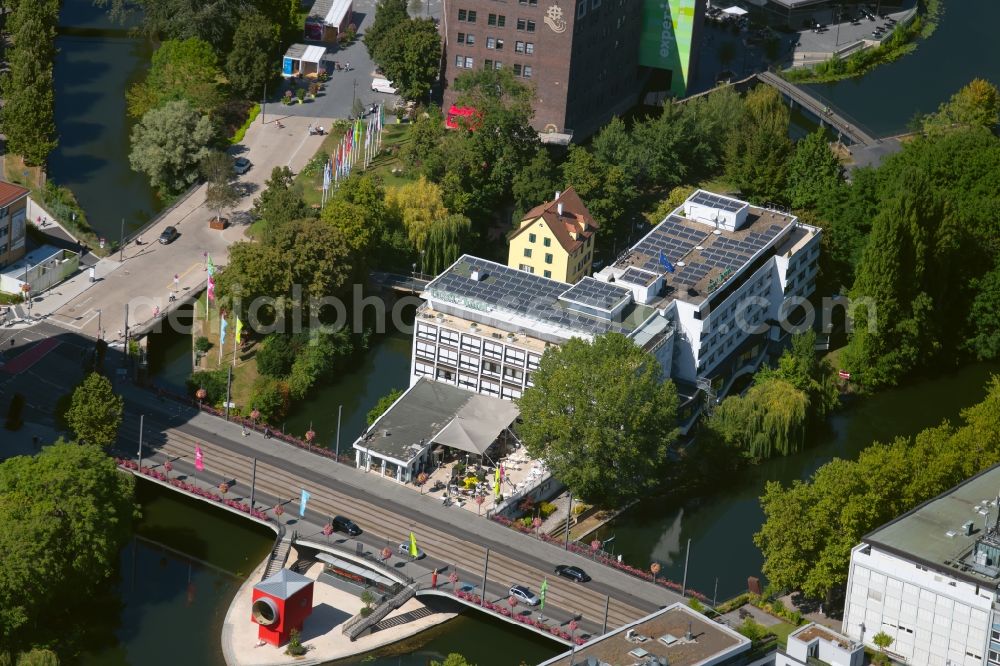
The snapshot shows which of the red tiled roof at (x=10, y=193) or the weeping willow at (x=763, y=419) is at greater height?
the red tiled roof at (x=10, y=193)

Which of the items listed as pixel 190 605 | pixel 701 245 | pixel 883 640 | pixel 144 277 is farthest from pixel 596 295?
pixel 144 277

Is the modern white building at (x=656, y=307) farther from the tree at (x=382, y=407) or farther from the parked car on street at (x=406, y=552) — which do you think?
the parked car on street at (x=406, y=552)

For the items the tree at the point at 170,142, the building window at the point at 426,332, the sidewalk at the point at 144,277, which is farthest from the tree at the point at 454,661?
the tree at the point at 170,142

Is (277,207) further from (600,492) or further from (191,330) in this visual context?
(600,492)

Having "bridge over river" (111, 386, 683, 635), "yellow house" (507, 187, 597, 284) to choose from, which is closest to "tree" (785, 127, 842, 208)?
"yellow house" (507, 187, 597, 284)

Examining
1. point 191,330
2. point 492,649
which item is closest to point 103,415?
point 191,330

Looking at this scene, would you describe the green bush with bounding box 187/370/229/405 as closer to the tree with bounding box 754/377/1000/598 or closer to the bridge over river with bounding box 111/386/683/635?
the bridge over river with bounding box 111/386/683/635
